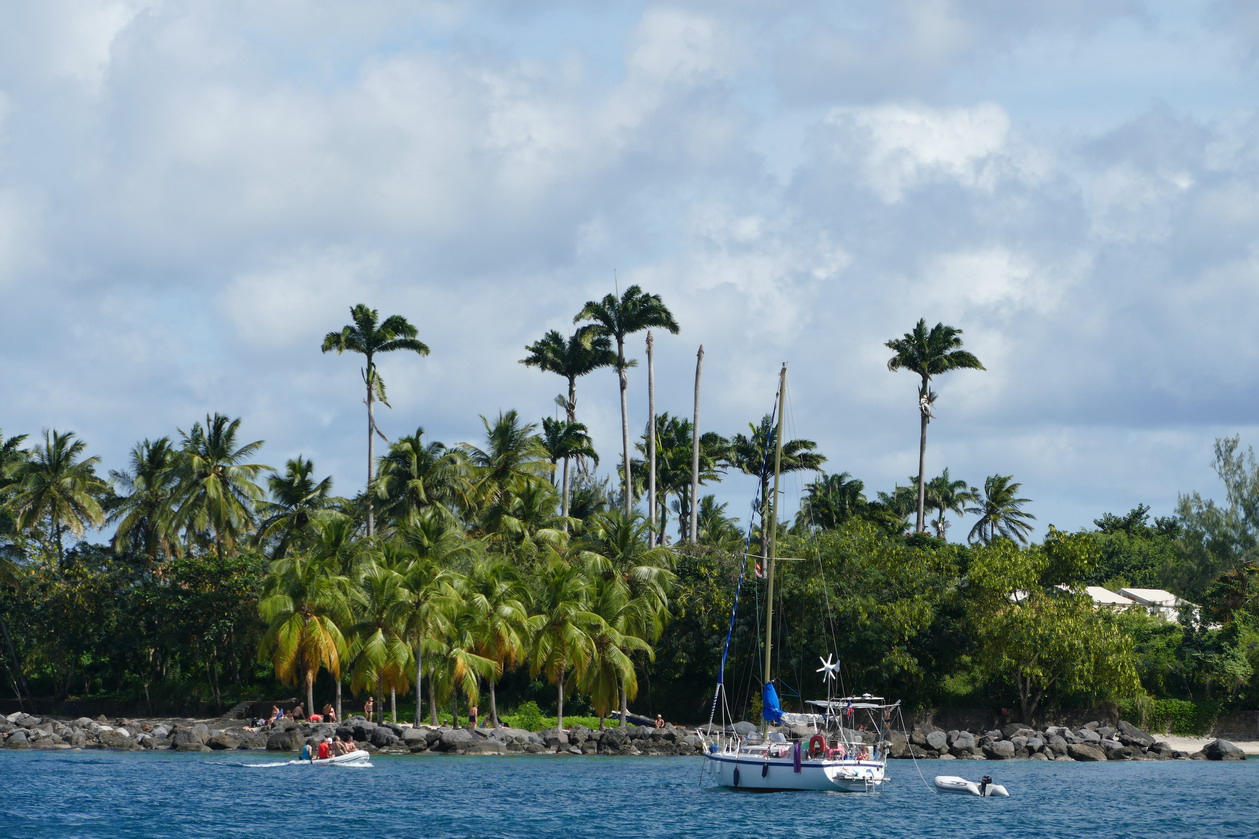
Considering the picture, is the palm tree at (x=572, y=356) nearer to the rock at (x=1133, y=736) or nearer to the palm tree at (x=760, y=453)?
the palm tree at (x=760, y=453)

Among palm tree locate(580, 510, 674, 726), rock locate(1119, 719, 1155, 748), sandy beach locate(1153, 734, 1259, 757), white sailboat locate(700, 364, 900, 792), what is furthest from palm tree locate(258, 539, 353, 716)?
sandy beach locate(1153, 734, 1259, 757)

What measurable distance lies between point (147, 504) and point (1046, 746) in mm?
53643

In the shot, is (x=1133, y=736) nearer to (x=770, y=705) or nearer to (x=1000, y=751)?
(x=1000, y=751)

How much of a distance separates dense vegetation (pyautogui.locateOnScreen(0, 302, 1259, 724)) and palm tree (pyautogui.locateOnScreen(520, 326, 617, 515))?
5.95 metres

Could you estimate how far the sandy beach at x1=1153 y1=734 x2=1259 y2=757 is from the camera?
240 ft

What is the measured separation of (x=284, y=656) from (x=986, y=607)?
36065 mm

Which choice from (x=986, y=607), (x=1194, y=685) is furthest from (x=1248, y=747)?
(x=986, y=607)

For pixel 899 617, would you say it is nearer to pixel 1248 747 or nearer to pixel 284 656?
pixel 1248 747

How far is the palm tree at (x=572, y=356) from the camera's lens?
94125 millimetres

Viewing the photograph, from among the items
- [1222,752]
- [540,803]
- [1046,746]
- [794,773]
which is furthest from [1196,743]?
[540,803]

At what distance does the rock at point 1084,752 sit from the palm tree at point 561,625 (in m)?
24.0

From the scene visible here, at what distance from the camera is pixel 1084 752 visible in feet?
226

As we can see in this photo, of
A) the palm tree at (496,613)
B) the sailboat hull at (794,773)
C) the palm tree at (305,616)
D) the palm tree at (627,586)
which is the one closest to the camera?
the sailboat hull at (794,773)

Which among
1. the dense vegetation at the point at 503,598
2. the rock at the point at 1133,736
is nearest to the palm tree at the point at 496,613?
the dense vegetation at the point at 503,598
